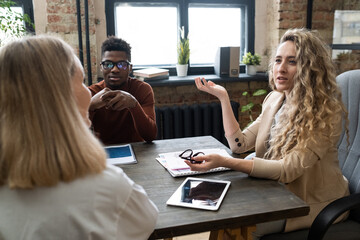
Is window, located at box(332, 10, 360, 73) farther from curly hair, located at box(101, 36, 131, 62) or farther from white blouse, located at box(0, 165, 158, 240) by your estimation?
white blouse, located at box(0, 165, 158, 240)

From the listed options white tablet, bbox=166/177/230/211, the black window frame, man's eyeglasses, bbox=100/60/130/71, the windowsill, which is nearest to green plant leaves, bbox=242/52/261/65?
the windowsill

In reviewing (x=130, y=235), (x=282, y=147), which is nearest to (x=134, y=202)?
(x=130, y=235)

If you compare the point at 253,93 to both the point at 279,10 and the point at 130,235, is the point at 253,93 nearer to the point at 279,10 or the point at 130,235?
the point at 279,10

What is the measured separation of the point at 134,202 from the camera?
849 millimetres

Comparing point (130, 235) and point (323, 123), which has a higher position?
point (323, 123)

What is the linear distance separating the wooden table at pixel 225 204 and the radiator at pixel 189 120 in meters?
1.64

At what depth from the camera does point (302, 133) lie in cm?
145

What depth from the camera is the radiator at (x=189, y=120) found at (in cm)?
324

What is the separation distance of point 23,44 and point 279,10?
303 centimetres

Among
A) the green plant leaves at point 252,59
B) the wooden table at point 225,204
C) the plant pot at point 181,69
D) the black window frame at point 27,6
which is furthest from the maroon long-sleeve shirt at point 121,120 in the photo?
the green plant leaves at point 252,59

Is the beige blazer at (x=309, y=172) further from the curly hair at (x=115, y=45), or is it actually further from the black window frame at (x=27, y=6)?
the black window frame at (x=27, y=6)

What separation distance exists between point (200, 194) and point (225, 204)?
0.36 feet

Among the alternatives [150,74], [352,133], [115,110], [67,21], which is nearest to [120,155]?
[115,110]

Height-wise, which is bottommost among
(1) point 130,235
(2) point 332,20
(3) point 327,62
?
(1) point 130,235
